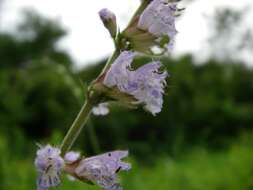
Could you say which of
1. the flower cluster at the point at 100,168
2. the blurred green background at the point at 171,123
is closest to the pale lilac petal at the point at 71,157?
the flower cluster at the point at 100,168

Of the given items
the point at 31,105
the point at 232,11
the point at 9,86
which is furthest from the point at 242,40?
the point at 9,86

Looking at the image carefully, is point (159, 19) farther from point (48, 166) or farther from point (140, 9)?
point (48, 166)

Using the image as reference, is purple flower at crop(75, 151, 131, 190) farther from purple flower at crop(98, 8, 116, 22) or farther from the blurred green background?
the blurred green background

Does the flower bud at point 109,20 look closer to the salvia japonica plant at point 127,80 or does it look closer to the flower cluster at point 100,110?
the salvia japonica plant at point 127,80

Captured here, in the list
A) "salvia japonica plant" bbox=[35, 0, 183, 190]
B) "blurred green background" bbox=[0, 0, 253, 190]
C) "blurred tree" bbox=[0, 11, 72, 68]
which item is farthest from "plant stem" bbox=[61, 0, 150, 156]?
"blurred tree" bbox=[0, 11, 72, 68]

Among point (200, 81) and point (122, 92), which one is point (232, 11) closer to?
point (200, 81)

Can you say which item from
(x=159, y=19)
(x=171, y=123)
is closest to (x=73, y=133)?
(x=159, y=19)

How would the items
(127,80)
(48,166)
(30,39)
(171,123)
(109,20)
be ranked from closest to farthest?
1. (48,166)
2. (127,80)
3. (109,20)
4. (171,123)
5. (30,39)
